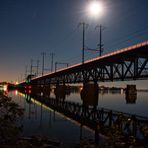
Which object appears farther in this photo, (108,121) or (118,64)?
(118,64)

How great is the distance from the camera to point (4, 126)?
7.42m

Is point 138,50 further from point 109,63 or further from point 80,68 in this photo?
point 80,68

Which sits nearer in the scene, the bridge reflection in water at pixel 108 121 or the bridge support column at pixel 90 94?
the bridge reflection in water at pixel 108 121

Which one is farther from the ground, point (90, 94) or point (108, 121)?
point (90, 94)

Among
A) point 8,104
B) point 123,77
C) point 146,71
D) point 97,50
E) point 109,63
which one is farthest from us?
point 97,50

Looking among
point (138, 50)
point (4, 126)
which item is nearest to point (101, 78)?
point (138, 50)

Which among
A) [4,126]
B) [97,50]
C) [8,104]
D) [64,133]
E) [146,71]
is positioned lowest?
[64,133]

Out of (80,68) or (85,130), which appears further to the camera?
(80,68)

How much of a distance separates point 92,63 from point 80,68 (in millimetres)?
10101

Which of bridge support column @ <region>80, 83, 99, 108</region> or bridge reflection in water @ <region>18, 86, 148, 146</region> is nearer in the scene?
bridge reflection in water @ <region>18, 86, 148, 146</region>

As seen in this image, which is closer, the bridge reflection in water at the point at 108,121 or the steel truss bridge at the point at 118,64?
the bridge reflection in water at the point at 108,121

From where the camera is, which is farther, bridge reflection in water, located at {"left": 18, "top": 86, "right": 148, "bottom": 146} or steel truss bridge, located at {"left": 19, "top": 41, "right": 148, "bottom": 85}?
steel truss bridge, located at {"left": 19, "top": 41, "right": 148, "bottom": 85}

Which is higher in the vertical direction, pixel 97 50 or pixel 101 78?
pixel 97 50

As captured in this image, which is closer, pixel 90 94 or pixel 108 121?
pixel 108 121
